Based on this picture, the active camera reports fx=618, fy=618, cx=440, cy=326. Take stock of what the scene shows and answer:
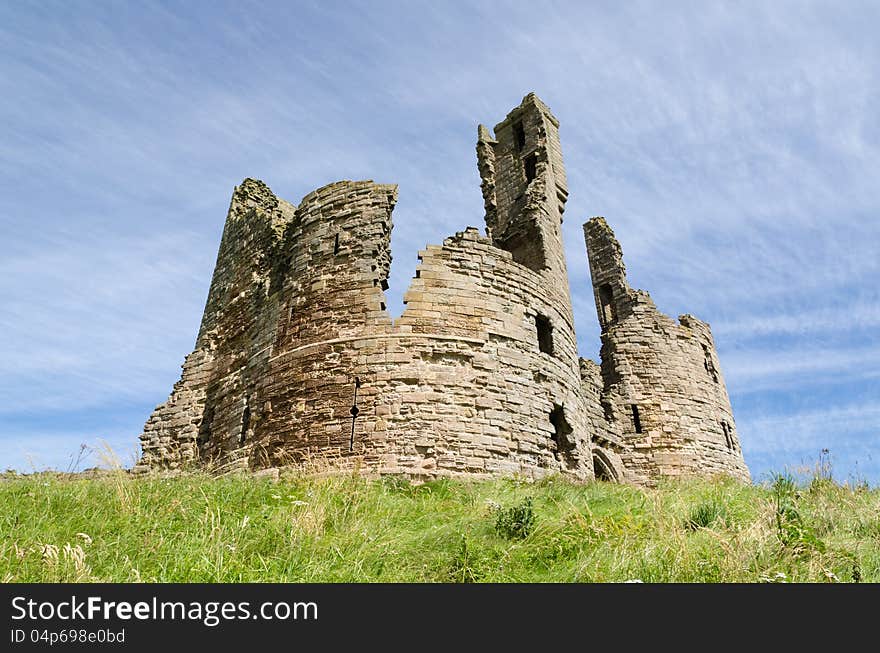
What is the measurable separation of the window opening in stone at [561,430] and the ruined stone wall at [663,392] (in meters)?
5.66

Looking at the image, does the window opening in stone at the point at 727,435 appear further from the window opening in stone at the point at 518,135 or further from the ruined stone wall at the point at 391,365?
the window opening in stone at the point at 518,135

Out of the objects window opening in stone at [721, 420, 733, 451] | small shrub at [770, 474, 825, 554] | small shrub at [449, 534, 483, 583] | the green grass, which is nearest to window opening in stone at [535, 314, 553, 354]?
the green grass

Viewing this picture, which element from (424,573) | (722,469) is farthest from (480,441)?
(722,469)

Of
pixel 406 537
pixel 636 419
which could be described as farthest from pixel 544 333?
pixel 406 537

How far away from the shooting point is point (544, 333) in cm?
1166

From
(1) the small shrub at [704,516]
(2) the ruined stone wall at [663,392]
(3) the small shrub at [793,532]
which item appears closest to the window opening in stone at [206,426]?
(1) the small shrub at [704,516]

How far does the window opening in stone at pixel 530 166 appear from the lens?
1490 cm

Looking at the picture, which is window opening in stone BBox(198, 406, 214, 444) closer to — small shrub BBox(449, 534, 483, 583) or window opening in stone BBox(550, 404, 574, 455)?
window opening in stone BBox(550, 404, 574, 455)

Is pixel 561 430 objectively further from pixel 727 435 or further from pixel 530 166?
pixel 727 435

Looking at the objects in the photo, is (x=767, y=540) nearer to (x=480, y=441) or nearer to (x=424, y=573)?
(x=424, y=573)

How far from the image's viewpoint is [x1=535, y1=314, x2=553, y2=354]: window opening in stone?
11490 mm

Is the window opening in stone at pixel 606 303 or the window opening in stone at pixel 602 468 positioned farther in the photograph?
the window opening in stone at pixel 606 303

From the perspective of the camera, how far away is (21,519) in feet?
18.5

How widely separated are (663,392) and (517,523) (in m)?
12.0
